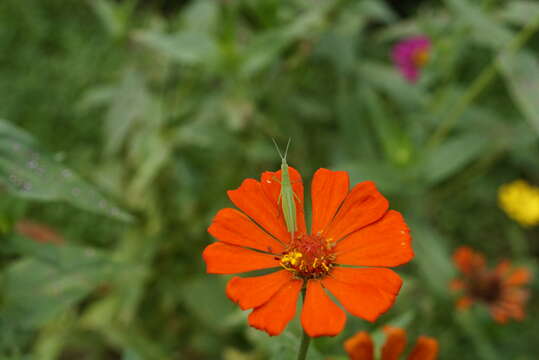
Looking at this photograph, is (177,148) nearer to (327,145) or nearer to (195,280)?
(195,280)

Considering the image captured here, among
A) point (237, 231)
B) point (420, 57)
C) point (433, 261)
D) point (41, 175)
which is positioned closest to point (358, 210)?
point (237, 231)

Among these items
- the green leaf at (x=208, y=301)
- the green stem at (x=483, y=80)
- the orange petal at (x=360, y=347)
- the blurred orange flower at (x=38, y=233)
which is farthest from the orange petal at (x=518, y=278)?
the blurred orange flower at (x=38, y=233)

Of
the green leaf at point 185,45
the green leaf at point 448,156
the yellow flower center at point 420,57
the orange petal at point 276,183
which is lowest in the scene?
the orange petal at point 276,183

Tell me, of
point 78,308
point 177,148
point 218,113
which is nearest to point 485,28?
point 218,113

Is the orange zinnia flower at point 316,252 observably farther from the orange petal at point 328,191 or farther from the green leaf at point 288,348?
the green leaf at point 288,348

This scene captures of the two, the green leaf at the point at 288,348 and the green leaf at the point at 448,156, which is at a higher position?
the green leaf at the point at 448,156

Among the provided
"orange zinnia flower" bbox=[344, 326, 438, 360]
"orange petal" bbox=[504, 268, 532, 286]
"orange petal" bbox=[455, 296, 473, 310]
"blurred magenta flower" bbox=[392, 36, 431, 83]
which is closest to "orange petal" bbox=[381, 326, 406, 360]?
"orange zinnia flower" bbox=[344, 326, 438, 360]

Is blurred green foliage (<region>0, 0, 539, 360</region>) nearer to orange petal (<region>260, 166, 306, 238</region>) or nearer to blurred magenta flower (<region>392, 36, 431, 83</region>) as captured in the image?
blurred magenta flower (<region>392, 36, 431, 83</region>)
